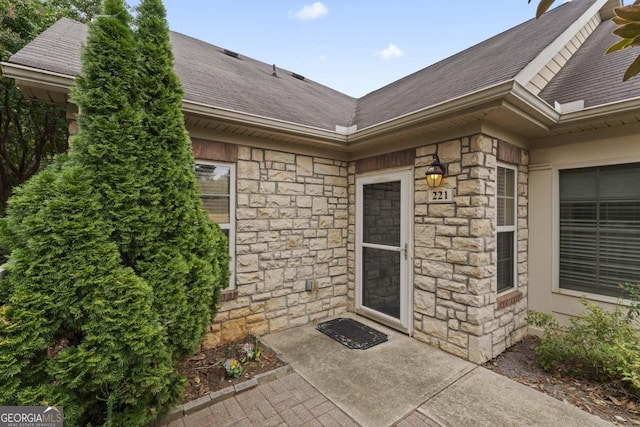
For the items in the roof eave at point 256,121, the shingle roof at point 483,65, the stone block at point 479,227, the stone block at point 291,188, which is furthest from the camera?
the stone block at point 291,188

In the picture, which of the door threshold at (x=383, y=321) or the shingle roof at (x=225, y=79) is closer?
the shingle roof at (x=225, y=79)

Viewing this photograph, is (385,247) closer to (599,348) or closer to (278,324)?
(278,324)

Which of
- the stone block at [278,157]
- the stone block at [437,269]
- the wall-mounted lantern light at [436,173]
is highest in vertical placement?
the stone block at [278,157]

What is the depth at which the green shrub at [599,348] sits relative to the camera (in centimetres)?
267

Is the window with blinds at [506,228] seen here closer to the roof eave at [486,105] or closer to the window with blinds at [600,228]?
the window with blinds at [600,228]

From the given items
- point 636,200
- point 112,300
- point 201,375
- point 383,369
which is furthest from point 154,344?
point 636,200

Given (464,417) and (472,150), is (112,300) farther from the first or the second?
(472,150)

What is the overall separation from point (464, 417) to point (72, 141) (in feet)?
12.3

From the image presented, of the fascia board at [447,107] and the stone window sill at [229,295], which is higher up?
the fascia board at [447,107]

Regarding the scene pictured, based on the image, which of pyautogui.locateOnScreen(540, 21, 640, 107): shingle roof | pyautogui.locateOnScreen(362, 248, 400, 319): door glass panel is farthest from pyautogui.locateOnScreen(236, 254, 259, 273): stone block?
pyautogui.locateOnScreen(540, 21, 640, 107): shingle roof

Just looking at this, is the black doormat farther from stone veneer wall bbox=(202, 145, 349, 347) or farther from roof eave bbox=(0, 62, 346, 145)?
roof eave bbox=(0, 62, 346, 145)

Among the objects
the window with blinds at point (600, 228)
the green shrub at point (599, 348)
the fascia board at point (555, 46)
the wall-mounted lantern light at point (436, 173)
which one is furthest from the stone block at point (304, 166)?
the green shrub at point (599, 348)

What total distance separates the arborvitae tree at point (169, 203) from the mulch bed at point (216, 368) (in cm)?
62

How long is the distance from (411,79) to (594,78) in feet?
10.8
